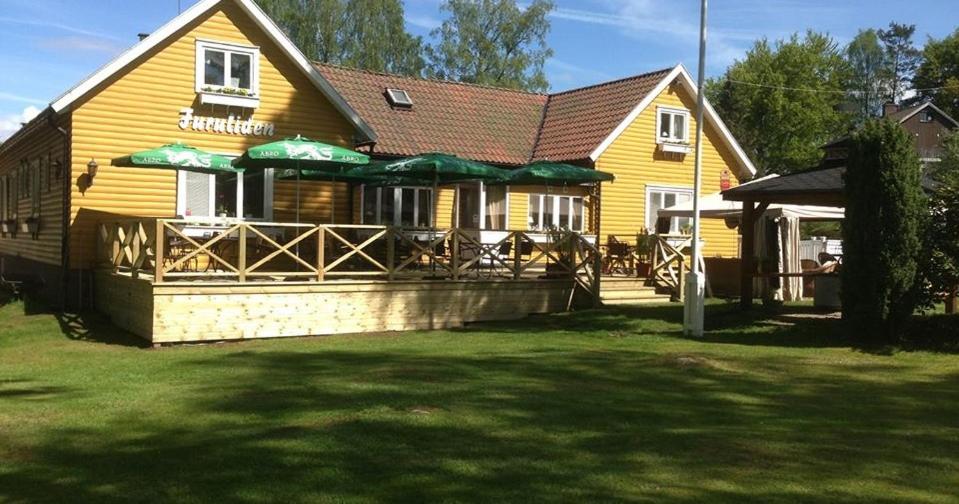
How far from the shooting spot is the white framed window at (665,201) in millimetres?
25141

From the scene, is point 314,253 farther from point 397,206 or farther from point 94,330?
point 94,330

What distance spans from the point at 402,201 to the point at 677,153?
8504mm

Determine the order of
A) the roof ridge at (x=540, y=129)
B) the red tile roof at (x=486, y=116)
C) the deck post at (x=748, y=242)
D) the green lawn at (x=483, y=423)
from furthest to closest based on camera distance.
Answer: the roof ridge at (x=540, y=129) → the red tile roof at (x=486, y=116) → the deck post at (x=748, y=242) → the green lawn at (x=483, y=423)

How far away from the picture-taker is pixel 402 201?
21922 millimetres

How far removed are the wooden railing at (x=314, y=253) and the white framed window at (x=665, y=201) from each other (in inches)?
215

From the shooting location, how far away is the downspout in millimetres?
17328

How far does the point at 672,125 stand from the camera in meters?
25.5

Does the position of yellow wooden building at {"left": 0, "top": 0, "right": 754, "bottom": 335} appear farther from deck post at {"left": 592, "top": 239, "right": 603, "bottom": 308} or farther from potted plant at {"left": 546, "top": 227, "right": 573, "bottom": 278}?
deck post at {"left": 592, "top": 239, "right": 603, "bottom": 308}

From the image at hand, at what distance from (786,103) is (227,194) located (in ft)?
157

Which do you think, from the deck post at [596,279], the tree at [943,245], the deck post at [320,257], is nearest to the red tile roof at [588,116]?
the deck post at [596,279]

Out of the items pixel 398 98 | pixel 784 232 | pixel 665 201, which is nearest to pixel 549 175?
pixel 784 232

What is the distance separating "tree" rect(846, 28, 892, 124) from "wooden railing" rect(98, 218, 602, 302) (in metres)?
79.2

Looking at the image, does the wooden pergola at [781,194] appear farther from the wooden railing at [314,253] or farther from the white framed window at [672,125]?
the white framed window at [672,125]

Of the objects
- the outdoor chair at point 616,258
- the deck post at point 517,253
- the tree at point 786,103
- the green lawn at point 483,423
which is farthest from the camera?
the tree at point 786,103
